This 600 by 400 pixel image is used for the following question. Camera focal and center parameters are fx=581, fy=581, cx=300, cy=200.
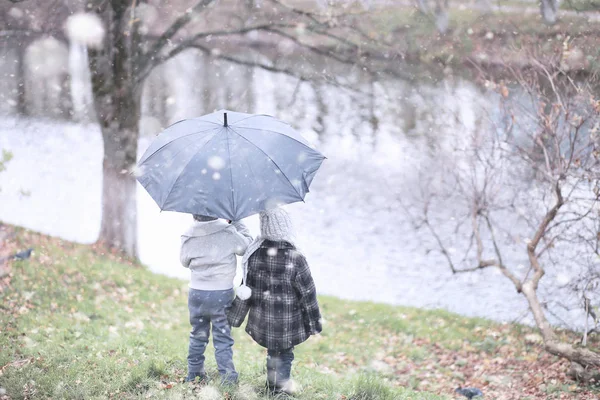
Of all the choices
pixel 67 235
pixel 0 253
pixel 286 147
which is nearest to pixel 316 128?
pixel 67 235

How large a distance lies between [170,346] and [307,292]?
2.16m

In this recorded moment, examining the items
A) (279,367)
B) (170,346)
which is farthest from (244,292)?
(170,346)

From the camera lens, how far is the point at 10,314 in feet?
19.4

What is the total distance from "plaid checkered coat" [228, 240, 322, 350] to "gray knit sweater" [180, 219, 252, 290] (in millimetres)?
→ 168

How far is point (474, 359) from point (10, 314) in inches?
200

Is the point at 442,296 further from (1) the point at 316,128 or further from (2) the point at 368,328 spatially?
(1) the point at 316,128

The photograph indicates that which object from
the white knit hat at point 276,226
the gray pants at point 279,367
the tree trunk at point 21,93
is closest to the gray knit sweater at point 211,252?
the white knit hat at point 276,226

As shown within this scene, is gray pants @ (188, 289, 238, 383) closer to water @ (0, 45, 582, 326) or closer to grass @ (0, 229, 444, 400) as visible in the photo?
grass @ (0, 229, 444, 400)

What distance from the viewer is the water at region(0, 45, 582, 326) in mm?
10000

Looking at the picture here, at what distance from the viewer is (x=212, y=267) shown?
4.07 m

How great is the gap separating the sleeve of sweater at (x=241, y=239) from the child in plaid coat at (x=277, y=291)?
8 centimetres

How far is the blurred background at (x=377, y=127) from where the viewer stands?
309 inches

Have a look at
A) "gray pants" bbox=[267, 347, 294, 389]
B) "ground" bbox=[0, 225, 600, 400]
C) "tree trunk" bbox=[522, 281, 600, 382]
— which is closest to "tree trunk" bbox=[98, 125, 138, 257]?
"ground" bbox=[0, 225, 600, 400]

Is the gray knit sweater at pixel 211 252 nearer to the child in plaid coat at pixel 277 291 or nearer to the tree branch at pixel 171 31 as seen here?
the child in plaid coat at pixel 277 291
